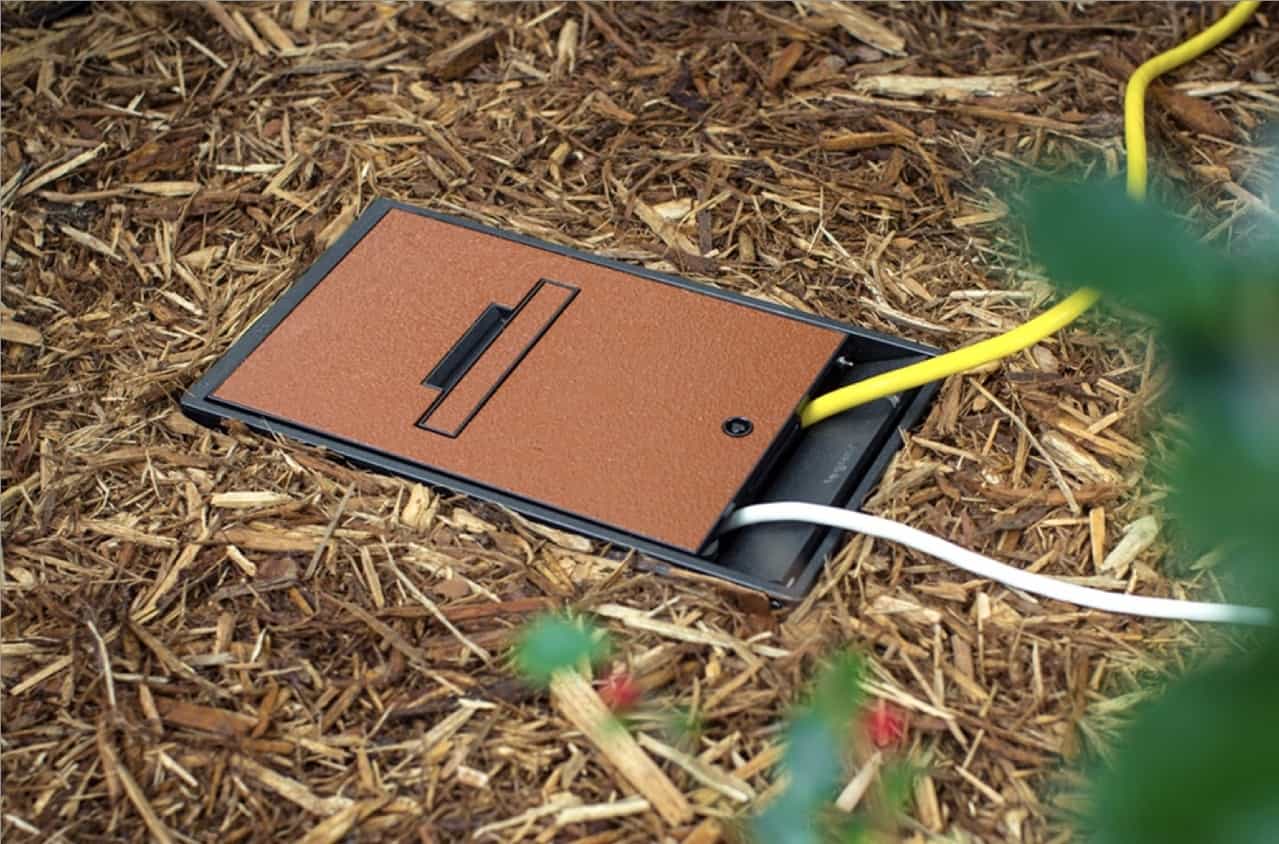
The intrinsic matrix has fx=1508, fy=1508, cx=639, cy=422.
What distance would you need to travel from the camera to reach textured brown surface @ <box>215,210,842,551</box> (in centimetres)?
170

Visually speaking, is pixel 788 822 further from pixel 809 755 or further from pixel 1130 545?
pixel 1130 545

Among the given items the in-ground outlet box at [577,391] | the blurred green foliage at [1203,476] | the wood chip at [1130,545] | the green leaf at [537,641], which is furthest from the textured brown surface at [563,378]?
the blurred green foliage at [1203,476]

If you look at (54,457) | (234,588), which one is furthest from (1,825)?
(54,457)

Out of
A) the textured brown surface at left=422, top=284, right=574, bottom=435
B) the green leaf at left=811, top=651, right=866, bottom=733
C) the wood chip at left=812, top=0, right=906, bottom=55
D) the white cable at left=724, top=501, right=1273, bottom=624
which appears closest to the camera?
the green leaf at left=811, top=651, right=866, bottom=733

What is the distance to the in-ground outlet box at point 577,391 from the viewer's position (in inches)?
65.9

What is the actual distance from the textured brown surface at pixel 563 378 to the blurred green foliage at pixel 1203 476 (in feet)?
3.82

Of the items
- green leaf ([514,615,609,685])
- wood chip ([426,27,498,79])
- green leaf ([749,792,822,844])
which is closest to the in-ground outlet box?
green leaf ([514,615,609,685])

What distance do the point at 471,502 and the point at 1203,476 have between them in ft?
4.29

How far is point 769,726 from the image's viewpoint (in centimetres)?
149

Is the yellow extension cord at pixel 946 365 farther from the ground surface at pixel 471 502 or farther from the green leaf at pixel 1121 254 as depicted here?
the green leaf at pixel 1121 254

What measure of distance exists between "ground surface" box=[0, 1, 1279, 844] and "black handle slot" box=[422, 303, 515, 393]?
0.53 ft

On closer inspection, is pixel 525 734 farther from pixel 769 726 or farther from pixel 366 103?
pixel 366 103

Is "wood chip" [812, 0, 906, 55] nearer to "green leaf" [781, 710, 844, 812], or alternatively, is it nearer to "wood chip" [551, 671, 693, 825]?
"wood chip" [551, 671, 693, 825]

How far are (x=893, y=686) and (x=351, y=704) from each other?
548 millimetres
